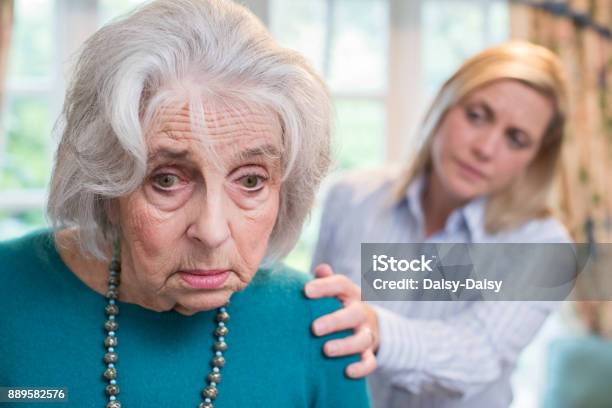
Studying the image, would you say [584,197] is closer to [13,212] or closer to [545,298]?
[545,298]

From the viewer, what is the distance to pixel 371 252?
123 centimetres

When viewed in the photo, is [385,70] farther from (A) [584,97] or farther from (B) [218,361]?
(B) [218,361]

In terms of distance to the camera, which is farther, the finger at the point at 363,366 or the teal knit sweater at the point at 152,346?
the finger at the point at 363,366

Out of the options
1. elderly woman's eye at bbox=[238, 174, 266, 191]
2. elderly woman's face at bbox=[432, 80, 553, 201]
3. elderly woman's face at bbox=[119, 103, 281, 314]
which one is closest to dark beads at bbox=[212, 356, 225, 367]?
elderly woman's face at bbox=[119, 103, 281, 314]

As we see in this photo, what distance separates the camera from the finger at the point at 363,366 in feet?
3.51

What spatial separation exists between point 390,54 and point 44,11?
4.38ft

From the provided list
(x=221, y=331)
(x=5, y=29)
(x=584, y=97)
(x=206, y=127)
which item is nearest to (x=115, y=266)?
(x=221, y=331)

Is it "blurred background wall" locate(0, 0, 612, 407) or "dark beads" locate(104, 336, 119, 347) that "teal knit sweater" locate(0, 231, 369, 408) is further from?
"blurred background wall" locate(0, 0, 612, 407)

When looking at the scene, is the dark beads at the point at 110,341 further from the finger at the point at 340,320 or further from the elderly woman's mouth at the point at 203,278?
the finger at the point at 340,320

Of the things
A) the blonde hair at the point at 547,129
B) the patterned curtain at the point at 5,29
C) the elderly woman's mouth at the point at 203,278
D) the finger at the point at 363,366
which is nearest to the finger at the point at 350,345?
the finger at the point at 363,366

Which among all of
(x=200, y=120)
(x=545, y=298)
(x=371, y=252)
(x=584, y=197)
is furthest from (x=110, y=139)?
(x=584, y=197)

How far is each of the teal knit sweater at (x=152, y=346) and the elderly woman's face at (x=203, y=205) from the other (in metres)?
0.11

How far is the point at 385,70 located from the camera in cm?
313

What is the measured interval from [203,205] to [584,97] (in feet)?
8.16
